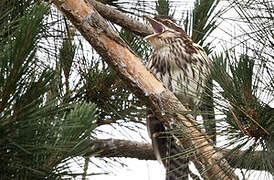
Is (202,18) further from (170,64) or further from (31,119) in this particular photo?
(31,119)

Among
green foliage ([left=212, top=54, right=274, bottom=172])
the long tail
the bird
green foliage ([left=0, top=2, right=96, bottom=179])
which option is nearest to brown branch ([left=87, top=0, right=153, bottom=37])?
the bird

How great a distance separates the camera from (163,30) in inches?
160

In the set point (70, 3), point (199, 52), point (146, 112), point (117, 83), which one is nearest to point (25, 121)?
point (70, 3)

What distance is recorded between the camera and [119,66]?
2744mm

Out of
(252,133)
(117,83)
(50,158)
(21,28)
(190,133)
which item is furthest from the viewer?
(117,83)

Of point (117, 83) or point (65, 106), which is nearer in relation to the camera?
point (65, 106)

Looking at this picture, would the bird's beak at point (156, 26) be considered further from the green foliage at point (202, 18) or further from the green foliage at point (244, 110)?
the green foliage at point (244, 110)

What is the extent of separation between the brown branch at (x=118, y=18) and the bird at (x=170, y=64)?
24cm

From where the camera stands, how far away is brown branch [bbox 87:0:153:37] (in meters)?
3.28

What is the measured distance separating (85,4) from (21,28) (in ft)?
3.44

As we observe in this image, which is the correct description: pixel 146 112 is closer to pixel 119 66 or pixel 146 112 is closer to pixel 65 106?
pixel 119 66

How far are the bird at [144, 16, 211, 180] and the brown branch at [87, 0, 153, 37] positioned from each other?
24 cm

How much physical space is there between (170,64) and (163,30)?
10.6 inches

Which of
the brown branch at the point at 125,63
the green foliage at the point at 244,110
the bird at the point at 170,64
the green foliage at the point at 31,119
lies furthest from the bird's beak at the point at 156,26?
the green foliage at the point at 31,119
